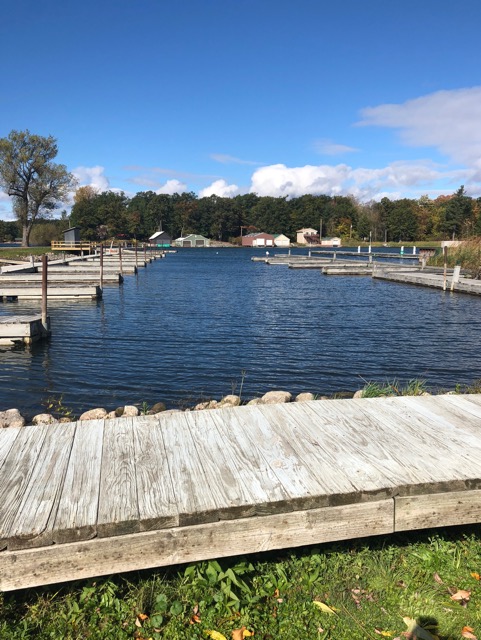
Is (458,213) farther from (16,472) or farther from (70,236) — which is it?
(16,472)

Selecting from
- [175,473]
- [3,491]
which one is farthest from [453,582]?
[3,491]

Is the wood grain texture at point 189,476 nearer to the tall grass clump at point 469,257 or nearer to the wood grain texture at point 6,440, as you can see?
the wood grain texture at point 6,440

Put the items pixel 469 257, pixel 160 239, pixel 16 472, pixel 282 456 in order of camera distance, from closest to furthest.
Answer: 1. pixel 16 472
2. pixel 282 456
3. pixel 469 257
4. pixel 160 239

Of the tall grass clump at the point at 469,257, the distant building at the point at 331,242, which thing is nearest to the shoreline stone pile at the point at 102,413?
the tall grass clump at the point at 469,257

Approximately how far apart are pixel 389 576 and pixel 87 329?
47.2 ft

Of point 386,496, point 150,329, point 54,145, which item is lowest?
point 150,329

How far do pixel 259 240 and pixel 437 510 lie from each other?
121607 mm

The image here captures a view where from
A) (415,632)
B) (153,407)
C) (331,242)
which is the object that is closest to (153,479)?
(415,632)

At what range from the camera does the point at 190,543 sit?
272 cm

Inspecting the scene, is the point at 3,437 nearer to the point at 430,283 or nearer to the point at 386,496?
the point at 386,496

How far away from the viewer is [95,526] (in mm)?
2604

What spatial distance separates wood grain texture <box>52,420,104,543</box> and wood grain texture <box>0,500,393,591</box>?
0.07 m

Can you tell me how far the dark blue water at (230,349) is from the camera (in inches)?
386

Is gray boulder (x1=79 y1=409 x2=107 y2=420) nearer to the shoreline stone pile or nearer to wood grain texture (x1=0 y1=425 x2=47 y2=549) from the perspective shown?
the shoreline stone pile
